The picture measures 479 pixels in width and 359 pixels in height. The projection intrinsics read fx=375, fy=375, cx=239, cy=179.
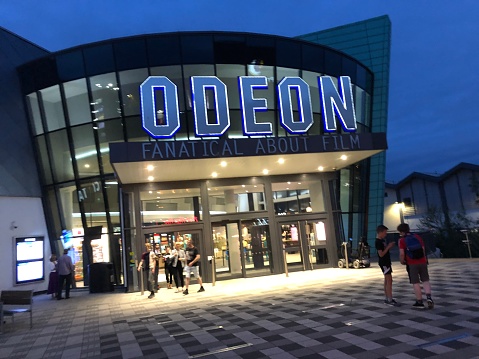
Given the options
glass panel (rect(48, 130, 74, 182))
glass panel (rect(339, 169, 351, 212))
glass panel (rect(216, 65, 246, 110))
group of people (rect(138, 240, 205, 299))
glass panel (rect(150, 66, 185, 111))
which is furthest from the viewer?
glass panel (rect(339, 169, 351, 212))

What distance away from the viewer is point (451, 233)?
701 inches

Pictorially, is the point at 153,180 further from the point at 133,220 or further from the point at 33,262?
the point at 33,262

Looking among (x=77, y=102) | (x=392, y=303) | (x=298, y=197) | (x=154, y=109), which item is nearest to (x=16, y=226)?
(x=77, y=102)

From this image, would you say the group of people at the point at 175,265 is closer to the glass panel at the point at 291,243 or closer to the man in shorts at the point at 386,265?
the glass panel at the point at 291,243

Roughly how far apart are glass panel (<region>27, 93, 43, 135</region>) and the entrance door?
40.3 ft

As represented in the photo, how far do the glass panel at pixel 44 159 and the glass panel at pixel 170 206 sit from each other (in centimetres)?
575

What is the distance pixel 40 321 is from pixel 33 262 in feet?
23.6

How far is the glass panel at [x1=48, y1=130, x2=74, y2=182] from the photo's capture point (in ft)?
57.0

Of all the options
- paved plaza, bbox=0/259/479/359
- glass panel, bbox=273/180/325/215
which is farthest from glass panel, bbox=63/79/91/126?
glass panel, bbox=273/180/325/215

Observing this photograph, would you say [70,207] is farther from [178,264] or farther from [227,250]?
[227,250]

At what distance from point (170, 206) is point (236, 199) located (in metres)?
2.74

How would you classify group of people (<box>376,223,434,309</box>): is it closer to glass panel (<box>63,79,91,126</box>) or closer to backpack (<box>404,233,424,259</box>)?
backpack (<box>404,233,424,259</box>)

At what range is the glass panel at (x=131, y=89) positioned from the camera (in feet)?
54.2

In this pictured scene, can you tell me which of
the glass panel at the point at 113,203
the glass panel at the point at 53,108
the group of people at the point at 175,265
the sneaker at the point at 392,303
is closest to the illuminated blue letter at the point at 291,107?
the group of people at the point at 175,265
